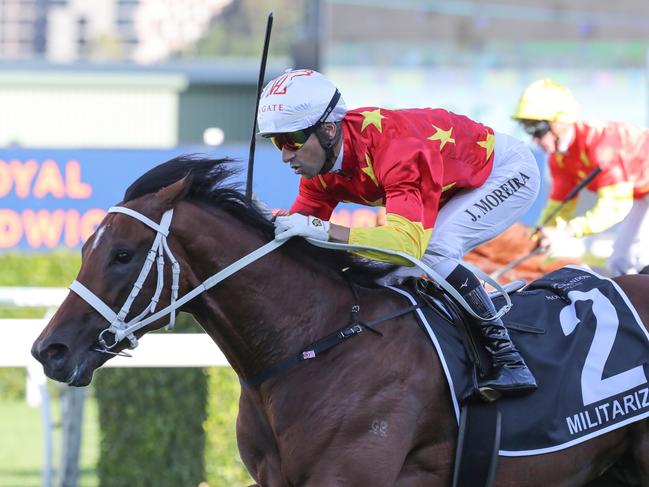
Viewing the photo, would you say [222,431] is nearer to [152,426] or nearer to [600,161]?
[152,426]

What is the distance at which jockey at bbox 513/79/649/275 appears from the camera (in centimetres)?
562

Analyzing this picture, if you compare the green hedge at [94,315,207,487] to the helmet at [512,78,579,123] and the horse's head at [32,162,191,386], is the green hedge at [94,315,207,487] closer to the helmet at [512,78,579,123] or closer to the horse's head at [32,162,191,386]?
the helmet at [512,78,579,123]

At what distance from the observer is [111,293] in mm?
3098

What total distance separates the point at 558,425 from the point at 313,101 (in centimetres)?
121

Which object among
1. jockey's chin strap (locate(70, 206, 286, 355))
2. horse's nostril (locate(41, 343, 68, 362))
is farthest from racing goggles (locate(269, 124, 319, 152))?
horse's nostril (locate(41, 343, 68, 362))

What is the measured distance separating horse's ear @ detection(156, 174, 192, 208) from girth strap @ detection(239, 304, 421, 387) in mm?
548

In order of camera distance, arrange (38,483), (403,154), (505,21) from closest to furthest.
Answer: (403,154) < (38,483) < (505,21)

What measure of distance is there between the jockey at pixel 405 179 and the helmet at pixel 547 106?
6.61 feet

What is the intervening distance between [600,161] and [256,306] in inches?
114

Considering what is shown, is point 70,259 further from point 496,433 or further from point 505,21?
point 505,21

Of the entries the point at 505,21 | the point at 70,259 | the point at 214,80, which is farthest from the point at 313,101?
the point at 505,21

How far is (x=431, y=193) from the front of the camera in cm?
336

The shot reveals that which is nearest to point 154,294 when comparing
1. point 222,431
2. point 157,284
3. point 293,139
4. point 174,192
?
point 157,284

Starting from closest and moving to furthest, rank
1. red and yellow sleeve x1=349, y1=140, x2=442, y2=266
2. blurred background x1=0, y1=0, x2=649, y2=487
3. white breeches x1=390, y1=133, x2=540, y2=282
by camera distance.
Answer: red and yellow sleeve x1=349, y1=140, x2=442, y2=266 → white breeches x1=390, y1=133, x2=540, y2=282 → blurred background x1=0, y1=0, x2=649, y2=487
